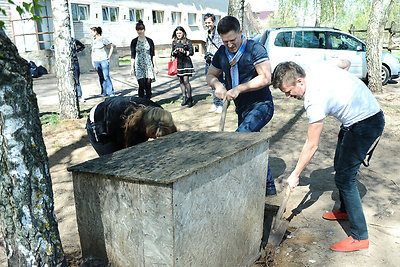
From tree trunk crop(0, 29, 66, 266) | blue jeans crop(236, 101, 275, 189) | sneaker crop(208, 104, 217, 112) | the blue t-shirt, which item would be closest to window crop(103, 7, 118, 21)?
sneaker crop(208, 104, 217, 112)

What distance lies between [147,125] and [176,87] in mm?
8150

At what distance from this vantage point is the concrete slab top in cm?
190

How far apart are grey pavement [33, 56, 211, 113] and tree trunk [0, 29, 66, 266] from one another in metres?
5.94

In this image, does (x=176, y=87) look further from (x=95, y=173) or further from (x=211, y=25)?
(x=95, y=173)

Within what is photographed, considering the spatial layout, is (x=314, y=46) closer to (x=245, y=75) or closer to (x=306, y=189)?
(x=306, y=189)

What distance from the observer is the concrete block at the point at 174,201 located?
1880mm

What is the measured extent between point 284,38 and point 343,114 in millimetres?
8029

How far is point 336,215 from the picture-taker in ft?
11.2

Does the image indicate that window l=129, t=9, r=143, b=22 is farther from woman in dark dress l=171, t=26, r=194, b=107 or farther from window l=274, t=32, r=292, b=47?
woman in dark dress l=171, t=26, r=194, b=107

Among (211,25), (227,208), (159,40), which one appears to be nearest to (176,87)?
(211,25)

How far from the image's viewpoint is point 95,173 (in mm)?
2062

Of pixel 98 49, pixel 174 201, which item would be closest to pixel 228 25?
pixel 174 201

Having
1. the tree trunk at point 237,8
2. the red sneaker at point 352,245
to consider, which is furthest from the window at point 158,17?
the red sneaker at point 352,245

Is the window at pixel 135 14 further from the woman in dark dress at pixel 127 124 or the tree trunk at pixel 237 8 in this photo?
the woman in dark dress at pixel 127 124
